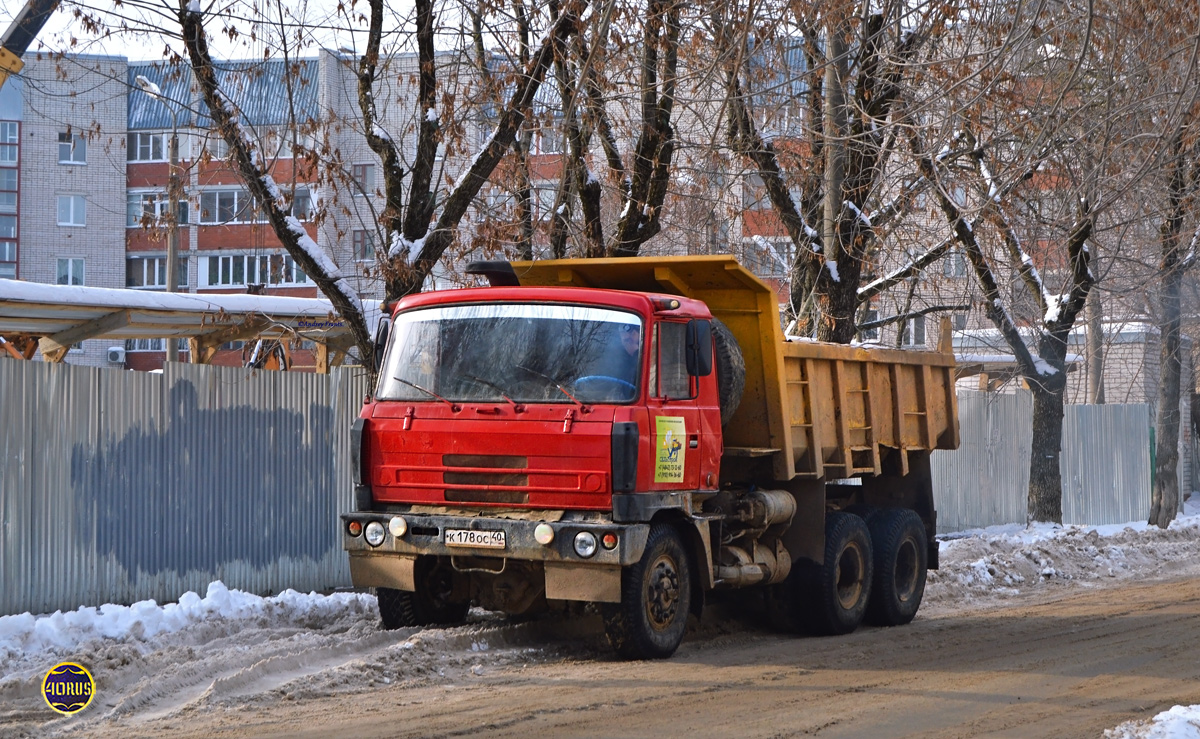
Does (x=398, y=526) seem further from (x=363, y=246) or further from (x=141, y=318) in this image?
(x=141, y=318)

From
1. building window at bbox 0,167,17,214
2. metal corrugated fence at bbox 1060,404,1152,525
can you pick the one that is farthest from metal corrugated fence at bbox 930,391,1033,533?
building window at bbox 0,167,17,214

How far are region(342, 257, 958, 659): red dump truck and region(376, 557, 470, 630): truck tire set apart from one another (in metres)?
0.02

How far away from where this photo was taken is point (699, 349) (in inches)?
360

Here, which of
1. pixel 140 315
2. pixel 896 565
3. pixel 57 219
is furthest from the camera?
pixel 57 219

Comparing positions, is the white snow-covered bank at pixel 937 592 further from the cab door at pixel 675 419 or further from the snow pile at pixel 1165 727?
the snow pile at pixel 1165 727

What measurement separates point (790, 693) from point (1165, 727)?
2.15 m

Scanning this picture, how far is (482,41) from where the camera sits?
13469mm

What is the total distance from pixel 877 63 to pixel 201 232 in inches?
1567

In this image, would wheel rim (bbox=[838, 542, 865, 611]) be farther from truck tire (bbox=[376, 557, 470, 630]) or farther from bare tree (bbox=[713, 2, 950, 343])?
bare tree (bbox=[713, 2, 950, 343])

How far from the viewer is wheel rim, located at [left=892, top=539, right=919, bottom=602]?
12219 millimetres

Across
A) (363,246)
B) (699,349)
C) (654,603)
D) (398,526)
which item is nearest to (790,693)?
(654,603)

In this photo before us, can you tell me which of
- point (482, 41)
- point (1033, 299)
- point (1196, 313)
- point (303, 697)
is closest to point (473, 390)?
point (303, 697)

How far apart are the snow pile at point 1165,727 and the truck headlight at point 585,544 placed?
127 inches

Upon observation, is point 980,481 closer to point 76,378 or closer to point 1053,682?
point 1053,682
